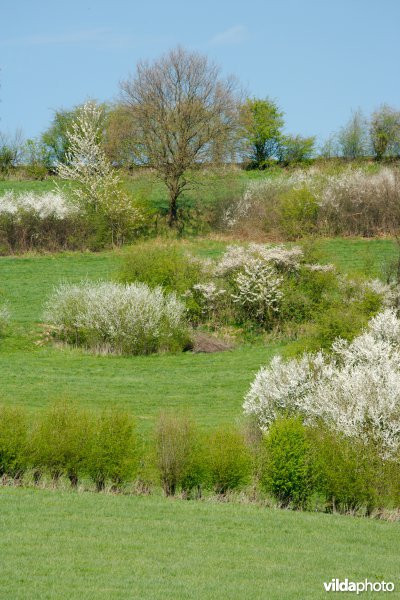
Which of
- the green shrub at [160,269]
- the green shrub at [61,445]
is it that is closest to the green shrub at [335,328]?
the green shrub at [61,445]

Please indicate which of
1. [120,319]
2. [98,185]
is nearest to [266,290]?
[120,319]

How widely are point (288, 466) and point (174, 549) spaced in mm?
4110

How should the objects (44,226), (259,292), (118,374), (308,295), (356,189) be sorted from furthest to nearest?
1. (356,189)
2. (44,226)
3. (308,295)
4. (259,292)
5. (118,374)

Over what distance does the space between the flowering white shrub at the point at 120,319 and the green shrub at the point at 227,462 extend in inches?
670

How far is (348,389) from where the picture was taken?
18016 millimetres

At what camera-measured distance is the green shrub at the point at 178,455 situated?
55.7ft

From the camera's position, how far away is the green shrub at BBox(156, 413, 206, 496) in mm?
16984

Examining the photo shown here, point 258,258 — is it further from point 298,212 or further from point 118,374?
point 298,212

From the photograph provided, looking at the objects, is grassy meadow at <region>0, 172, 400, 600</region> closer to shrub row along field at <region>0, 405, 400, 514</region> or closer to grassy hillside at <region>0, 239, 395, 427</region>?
shrub row along field at <region>0, 405, 400, 514</region>

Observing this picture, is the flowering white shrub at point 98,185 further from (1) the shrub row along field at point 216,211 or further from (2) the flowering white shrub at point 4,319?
(2) the flowering white shrub at point 4,319

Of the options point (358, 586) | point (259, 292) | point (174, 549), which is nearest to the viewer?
point (358, 586)

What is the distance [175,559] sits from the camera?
12.5 meters

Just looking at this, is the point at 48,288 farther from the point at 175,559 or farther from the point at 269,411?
the point at 175,559

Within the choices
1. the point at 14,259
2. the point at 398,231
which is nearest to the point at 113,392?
the point at 14,259
